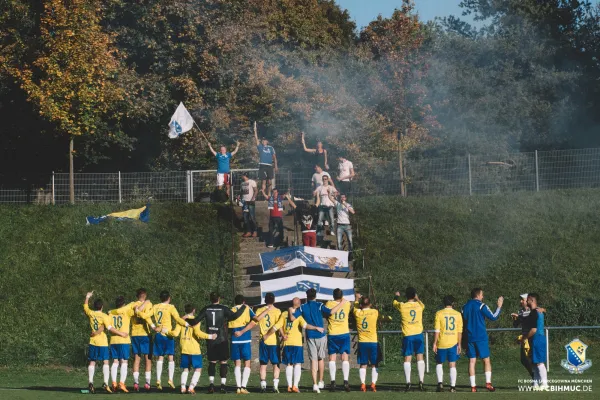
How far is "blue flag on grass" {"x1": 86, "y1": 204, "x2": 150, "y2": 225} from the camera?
34.5 metres

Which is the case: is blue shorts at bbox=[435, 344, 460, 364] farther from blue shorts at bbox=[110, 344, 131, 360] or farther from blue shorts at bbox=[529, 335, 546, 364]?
blue shorts at bbox=[110, 344, 131, 360]

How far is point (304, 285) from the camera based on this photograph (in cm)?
2938

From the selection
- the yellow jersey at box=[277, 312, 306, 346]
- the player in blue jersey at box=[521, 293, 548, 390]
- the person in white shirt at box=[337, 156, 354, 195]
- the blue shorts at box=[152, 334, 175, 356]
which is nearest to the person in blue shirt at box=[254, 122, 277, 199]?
the person in white shirt at box=[337, 156, 354, 195]

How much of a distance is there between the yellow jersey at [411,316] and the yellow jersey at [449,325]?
0.50m

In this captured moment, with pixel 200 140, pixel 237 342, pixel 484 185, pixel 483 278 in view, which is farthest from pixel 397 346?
pixel 200 140

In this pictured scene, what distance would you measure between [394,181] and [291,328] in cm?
1889

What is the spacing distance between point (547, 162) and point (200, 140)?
13169 millimetres

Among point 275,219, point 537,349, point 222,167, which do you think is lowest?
point 537,349

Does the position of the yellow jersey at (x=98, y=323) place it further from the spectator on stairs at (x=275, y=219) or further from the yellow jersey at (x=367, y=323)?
the spectator on stairs at (x=275, y=219)

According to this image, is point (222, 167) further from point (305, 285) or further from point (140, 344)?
point (140, 344)

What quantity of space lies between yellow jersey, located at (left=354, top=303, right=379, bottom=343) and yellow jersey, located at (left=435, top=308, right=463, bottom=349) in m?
1.35

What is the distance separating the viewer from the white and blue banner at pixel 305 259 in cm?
2989

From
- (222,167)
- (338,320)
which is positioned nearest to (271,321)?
(338,320)

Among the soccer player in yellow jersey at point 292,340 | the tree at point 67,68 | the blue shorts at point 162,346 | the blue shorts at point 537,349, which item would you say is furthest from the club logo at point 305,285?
the tree at point 67,68
